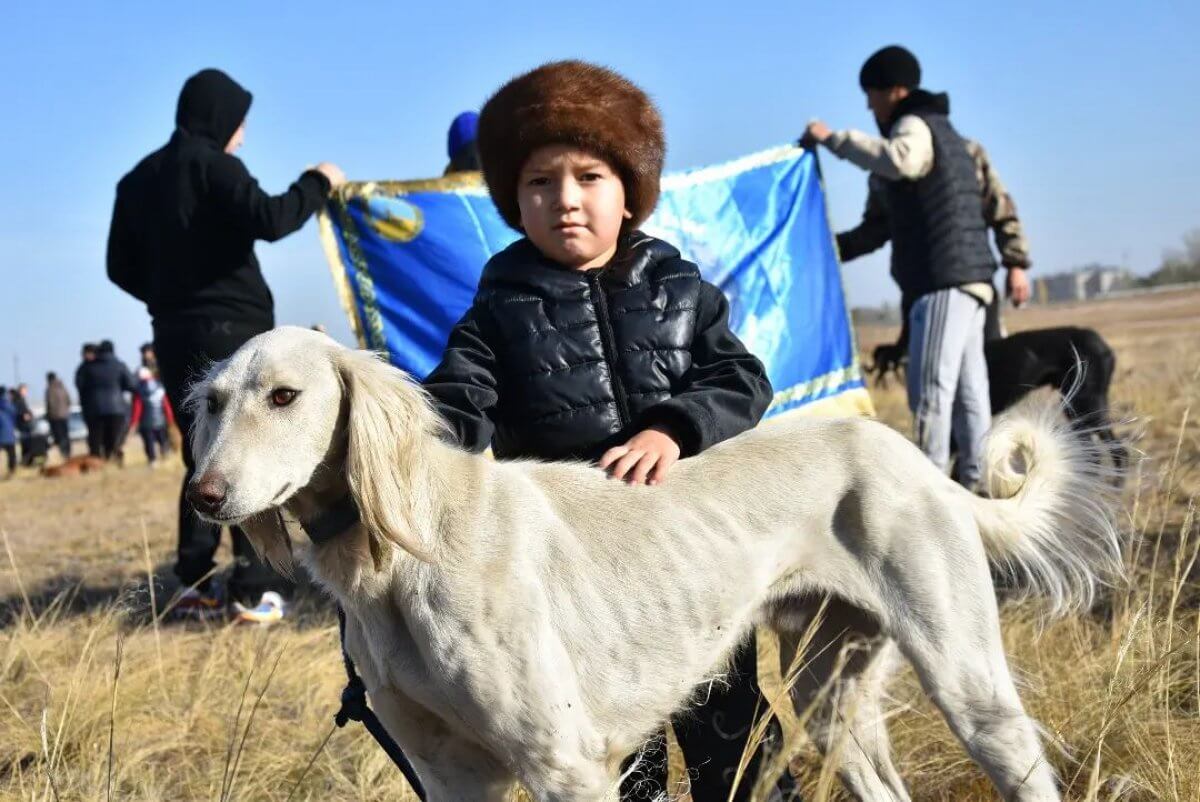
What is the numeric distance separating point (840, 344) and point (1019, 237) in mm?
1421

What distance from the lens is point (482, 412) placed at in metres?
2.61

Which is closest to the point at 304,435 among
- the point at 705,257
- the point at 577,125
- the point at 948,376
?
the point at 577,125

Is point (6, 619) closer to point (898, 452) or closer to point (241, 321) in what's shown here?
point (241, 321)

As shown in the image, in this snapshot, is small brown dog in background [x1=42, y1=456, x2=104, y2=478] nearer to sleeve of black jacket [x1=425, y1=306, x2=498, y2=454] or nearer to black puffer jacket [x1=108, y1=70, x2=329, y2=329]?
black puffer jacket [x1=108, y1=70, x2=329, y2=329]

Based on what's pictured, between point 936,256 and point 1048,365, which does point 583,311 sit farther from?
point 1048,365

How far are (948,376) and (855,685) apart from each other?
3.12 meters

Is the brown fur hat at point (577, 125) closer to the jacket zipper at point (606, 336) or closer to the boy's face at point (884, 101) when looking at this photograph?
the jacket zipper at point (606, 336)

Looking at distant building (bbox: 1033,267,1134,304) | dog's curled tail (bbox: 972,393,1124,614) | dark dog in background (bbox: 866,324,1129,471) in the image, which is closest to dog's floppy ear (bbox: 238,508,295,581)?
dog's curled tail (bbox: 972,393,1124,614)

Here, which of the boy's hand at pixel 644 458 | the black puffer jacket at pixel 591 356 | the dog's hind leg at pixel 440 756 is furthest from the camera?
the black puffer jacket at pixel 591 356

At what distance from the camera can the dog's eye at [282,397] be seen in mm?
2188

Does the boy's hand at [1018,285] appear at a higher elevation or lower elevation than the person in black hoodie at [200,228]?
lower

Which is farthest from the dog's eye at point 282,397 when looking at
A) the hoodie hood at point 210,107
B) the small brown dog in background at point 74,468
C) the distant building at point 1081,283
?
the distant building at point 1081,283

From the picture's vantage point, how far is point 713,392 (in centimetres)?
265

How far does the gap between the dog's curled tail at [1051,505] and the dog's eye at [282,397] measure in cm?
170
